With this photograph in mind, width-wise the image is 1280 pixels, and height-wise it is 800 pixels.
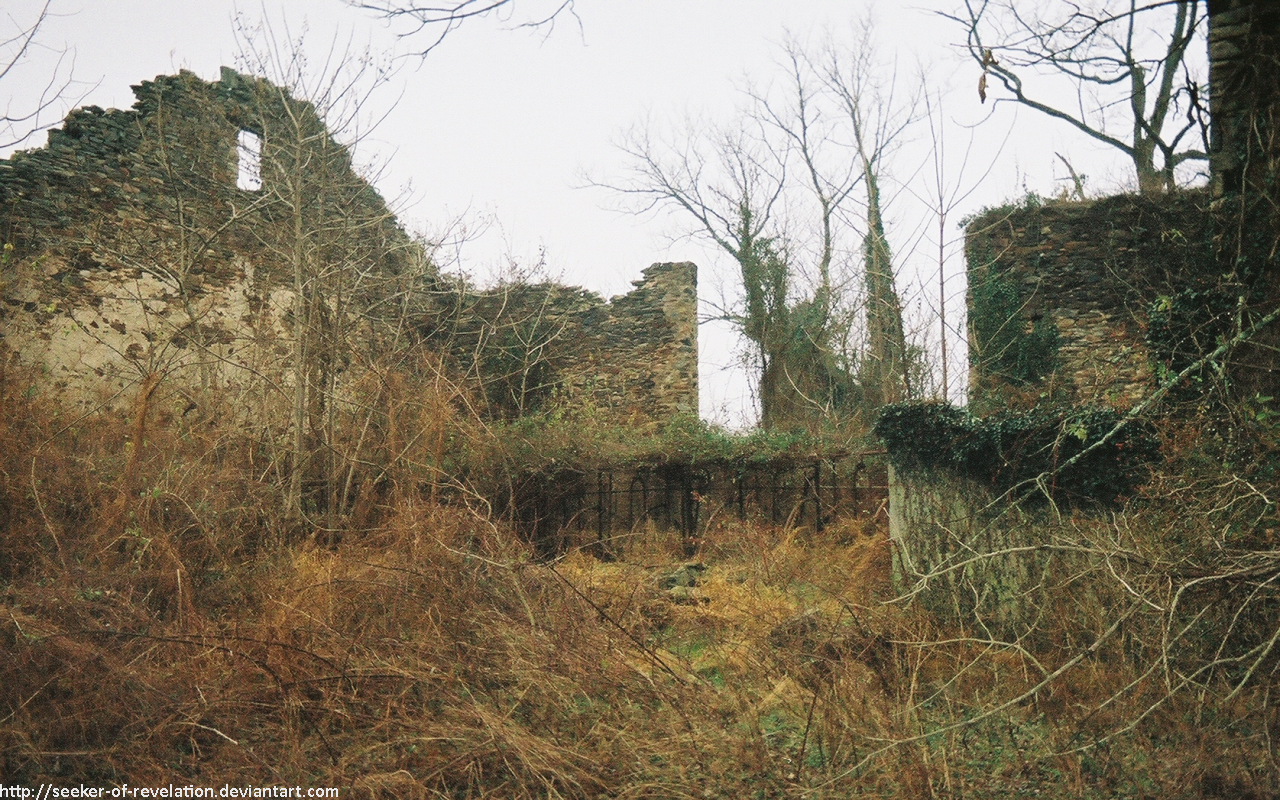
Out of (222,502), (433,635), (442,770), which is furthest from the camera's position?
(222,502)

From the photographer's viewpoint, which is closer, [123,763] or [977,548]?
[123,763]

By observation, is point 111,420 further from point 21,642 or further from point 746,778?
point 746,778

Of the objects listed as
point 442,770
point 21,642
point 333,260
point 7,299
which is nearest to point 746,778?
point 442,770

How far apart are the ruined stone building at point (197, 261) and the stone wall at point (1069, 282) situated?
7.32m

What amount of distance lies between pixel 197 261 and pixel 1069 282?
13095 millimetres

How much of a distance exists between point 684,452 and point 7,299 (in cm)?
856

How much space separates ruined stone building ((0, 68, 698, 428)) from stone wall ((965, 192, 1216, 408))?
7317 mm

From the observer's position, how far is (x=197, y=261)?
39.1 feet

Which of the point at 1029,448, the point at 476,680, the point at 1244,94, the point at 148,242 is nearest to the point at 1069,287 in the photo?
the point at 1029,448

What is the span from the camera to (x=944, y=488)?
6.55 metres

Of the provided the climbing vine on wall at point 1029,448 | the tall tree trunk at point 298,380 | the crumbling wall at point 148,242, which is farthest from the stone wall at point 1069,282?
the tall tree trunk at point 298,380

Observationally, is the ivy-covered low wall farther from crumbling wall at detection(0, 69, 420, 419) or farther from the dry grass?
crumbling wall at detection(0, 69, 420, 419)

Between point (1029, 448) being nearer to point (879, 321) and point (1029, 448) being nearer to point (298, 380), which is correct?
point (298, 380)

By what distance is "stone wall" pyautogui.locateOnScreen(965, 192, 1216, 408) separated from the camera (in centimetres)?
1297
